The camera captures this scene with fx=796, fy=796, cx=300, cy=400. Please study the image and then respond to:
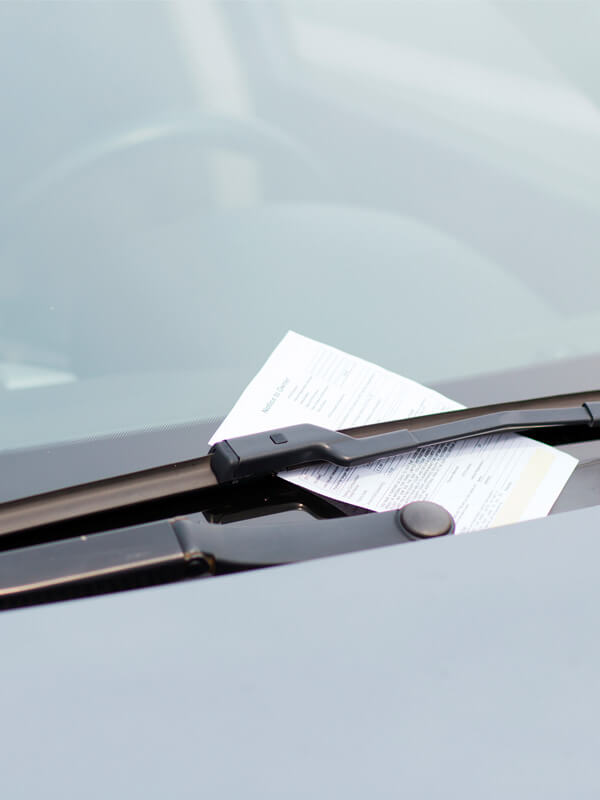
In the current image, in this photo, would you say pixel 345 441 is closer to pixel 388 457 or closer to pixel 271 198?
pixel 388 457

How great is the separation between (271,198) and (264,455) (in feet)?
1.14

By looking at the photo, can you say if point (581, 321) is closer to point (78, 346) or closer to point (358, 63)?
point (358, 63)

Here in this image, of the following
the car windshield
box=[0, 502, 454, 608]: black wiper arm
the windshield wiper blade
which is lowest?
box=[0, 502, 454, 608]: black wiper arm

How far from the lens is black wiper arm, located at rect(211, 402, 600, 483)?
679 mm

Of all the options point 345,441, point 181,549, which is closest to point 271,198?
point 345,441

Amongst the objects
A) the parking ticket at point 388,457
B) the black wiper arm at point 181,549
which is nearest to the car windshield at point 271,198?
the parking ticket at point 388,457

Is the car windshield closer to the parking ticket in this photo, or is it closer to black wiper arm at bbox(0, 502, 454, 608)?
the parking ticket

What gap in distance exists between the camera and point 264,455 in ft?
2.23

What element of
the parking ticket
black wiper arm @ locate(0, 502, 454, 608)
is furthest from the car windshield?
black wiper arm @ locate(0, 502, 454, 608)

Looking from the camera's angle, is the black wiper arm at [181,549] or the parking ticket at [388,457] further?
the parking ticket at [388,457]

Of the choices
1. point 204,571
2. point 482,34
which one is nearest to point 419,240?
point 482,34

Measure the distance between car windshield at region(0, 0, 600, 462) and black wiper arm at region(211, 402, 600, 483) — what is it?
5cm

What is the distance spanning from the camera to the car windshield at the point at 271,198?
794 mm

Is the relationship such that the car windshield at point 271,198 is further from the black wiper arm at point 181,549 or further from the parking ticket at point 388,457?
the black wiper arm at point 181,549
